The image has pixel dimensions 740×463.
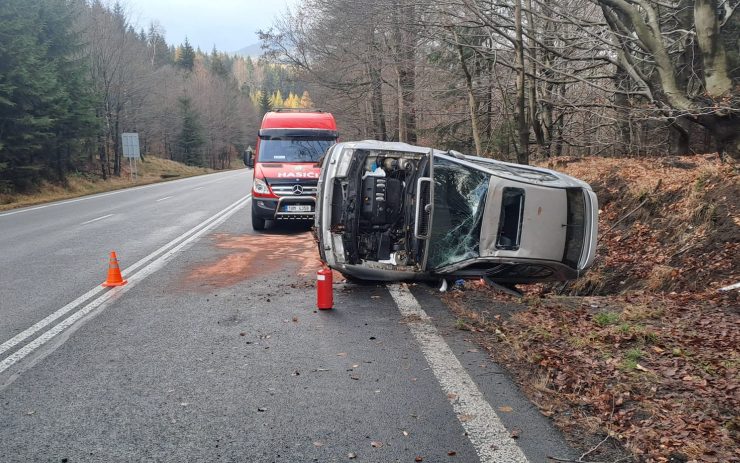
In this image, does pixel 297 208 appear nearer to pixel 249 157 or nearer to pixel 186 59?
pixel 249 157

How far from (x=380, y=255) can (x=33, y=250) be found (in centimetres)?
709

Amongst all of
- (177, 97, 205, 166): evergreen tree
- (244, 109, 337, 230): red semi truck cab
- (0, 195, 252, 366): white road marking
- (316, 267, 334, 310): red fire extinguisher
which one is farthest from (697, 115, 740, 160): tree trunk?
(177, 97, 205, 166): evergreen tree

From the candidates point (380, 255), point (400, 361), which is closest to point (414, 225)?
point (380, 255)

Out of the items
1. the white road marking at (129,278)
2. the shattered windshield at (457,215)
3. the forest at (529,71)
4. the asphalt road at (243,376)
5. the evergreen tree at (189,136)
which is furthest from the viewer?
the evergreen tree at (189,136)

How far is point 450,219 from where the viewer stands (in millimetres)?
7293

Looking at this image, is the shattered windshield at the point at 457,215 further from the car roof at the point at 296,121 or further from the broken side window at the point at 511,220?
the car roof at the point at 296,121

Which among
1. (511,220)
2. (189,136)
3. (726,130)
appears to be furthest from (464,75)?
(189,136)

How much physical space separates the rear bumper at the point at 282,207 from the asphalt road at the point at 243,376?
4206 millimetres

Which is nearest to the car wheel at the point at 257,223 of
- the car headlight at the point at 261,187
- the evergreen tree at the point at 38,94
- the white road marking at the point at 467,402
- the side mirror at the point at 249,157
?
the car headlight at the point at 261,187

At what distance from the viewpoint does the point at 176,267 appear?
9195mm

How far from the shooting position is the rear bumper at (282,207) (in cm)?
1302

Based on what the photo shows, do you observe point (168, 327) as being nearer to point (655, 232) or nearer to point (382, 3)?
point (655, 232)

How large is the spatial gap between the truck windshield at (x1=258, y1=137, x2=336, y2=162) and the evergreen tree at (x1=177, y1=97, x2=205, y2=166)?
6407cm

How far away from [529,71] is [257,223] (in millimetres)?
9759
